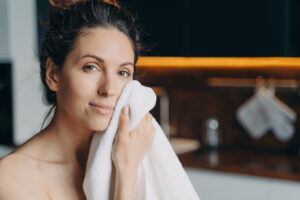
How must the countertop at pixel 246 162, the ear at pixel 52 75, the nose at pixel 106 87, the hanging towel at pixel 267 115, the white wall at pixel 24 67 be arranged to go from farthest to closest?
the white wall at pixel 24 67 → the hanging towel at pixel 267 115 → the countertop at pixel 246 162 → the ear at pixel 52 75 → the nose at pixel 106 87

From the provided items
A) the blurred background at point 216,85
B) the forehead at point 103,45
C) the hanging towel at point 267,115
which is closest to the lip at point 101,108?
the forehead at point 103,45

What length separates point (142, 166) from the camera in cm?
116

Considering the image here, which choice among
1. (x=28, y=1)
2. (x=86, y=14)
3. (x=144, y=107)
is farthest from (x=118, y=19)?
(x=28, y=1)

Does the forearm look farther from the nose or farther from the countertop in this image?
the countertop

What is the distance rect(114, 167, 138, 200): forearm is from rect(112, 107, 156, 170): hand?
0.04 feet

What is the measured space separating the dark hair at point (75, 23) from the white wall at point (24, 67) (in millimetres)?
2122

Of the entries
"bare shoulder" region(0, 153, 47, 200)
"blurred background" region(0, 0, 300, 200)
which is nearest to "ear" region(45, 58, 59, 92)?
"bare shoulder" region(0, 153, 47, 200)

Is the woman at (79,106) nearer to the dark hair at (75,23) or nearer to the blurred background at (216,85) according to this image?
the dark hair at (75,23)

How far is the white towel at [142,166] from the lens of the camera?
1047mm

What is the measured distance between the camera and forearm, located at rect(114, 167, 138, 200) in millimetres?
1038

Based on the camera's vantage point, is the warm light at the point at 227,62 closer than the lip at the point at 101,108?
No

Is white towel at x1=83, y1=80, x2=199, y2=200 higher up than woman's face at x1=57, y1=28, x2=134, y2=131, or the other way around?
woman's face at x1=57, y1=28, x2=134, y2=131

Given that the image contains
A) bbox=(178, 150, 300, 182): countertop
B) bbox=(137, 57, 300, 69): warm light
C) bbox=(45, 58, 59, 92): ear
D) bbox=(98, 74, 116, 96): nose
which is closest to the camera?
bbox=(98, 74, 116, 96): nose

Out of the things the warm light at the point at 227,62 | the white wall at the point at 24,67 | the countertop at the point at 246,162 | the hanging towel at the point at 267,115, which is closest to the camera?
the countertop at the point at 246,162
